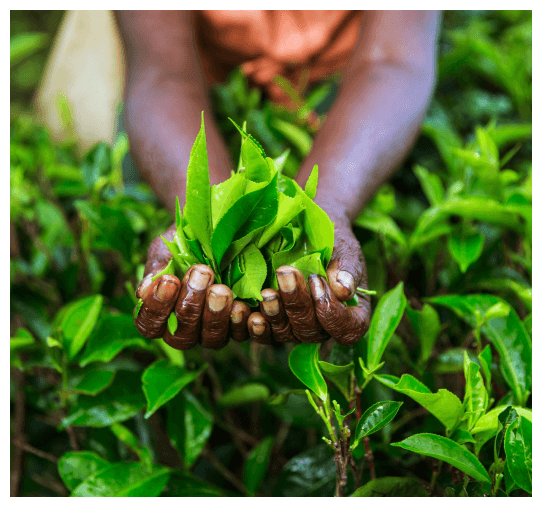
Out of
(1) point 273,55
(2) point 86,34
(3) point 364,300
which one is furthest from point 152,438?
(2) point 86,34

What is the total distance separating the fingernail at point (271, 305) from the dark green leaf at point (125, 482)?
12.9 inches

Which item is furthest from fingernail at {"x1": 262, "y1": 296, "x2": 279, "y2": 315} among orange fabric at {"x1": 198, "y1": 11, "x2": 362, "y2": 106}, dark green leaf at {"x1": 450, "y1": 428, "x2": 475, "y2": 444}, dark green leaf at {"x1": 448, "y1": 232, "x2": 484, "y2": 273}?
orange fabric at {"x1": 198, "y1": 11, "x2": 362, "y2": 106}

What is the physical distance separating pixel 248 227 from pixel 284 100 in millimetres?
895

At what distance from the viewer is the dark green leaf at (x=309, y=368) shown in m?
0.52

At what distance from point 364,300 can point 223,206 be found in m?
0.22

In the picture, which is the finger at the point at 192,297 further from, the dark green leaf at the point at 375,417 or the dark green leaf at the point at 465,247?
the dark green leaf at the point at 465,247

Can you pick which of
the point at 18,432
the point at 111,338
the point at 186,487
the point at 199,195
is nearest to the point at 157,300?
the point at 199,195

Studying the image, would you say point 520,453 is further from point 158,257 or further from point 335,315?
point 158,257

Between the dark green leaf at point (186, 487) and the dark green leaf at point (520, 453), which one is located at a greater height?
the dark green leaf at point (520, 453)

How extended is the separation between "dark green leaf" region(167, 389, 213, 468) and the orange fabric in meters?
0.86

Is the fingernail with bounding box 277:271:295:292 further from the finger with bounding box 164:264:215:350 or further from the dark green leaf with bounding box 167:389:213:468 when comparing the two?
the dark green leaf with bounding box 167:389:213:468

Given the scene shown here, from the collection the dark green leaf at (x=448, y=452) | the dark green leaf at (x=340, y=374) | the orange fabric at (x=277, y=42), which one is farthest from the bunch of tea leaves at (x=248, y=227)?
the orange fabric at (x=277, y=42)

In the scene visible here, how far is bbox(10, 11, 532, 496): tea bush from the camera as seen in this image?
1.82ft

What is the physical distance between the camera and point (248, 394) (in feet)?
2.34
